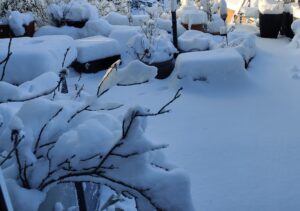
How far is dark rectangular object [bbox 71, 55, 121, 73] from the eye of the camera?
275 inches

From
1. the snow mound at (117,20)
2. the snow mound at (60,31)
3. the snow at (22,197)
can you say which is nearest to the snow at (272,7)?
the snow mound at (117,20)

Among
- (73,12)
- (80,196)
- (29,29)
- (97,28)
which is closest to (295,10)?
(97,28)

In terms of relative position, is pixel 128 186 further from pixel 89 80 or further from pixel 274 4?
pixel 274 4

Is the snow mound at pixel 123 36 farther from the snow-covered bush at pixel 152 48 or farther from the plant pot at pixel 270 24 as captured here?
the plant pot at pixel 270 24

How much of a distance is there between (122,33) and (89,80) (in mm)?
1597

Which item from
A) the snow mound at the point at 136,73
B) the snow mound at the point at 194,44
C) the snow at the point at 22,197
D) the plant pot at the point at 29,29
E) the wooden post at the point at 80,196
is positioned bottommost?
the snow mound at the point at 194,44

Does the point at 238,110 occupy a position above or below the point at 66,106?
below

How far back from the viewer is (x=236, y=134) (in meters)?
4.57

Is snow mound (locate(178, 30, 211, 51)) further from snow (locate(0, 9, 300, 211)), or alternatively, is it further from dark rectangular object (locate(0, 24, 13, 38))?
dark rectangular object (locate(0, 24, 13, 38))

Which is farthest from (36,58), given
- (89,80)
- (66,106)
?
(66,106)

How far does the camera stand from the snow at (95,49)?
22.6ft

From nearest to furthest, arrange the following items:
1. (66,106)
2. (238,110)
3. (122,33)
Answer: (66,106)
(238,110)
(122,33)

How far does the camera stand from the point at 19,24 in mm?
7945

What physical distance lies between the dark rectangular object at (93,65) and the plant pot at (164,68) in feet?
3.40
